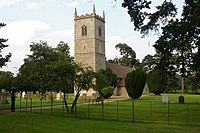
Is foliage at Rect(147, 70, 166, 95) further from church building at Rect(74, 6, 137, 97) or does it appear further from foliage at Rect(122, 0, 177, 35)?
foliage at Rect(122, 0, 177, 35)

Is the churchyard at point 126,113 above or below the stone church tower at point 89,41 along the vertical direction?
below

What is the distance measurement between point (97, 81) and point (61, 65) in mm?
4080

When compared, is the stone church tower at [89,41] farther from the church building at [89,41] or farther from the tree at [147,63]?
the tree at [147,63]

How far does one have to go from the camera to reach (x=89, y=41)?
2386 inches

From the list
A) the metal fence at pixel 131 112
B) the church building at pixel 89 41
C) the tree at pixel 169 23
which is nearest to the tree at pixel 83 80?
the metal fence at pixel 131 112

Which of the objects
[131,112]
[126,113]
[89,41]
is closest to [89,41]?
[89,41]

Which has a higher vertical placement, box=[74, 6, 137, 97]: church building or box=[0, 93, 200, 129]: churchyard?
box=[74, 6, 137, 97]: church building

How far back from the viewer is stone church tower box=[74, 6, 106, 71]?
197ft

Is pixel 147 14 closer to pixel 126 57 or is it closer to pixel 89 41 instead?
pixel 89 41

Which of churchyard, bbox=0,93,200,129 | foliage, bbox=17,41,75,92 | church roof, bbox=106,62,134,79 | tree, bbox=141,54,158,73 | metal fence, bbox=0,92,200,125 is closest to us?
churchyard, bbox=0,93,200,129

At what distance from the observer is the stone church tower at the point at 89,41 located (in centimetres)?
6000

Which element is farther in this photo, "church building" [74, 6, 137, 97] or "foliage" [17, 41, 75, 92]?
"church building" [74, 6, 137, 97]

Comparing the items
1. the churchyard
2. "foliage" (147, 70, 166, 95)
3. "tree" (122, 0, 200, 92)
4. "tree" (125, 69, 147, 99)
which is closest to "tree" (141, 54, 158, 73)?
"foliage" (147, 70, 166, 95)

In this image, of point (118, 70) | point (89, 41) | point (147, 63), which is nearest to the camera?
point (89, 41)
